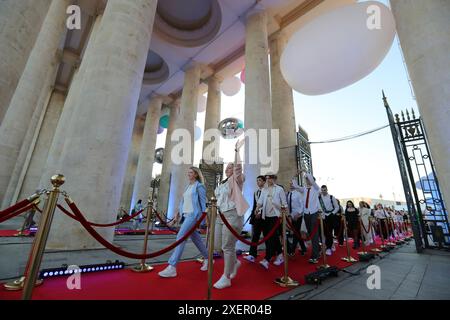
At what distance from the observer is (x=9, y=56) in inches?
126

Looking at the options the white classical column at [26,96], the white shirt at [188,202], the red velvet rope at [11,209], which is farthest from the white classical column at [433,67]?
the white classical column at [26,96]

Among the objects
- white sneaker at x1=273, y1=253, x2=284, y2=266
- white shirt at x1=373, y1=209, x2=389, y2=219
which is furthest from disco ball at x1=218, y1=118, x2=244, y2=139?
white sneaker at x1=273, y1=253, x2=284, y2=266

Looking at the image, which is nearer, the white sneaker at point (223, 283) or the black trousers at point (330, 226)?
the white sneaker at point (223, 283)

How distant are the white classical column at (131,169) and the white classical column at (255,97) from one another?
622 inches

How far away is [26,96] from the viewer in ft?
26.5

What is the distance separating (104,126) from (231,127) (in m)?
8.34

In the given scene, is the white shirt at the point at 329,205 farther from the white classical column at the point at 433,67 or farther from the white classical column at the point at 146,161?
the white classical column at the point at 146,161

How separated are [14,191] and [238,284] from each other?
16259 millimetres

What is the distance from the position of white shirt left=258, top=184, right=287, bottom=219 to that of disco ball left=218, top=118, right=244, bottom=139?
8346 mm

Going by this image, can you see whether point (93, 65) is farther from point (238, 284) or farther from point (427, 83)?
point (427, 83)

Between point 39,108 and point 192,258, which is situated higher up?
point 39,108

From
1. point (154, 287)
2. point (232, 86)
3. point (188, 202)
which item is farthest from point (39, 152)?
point (154, 287)

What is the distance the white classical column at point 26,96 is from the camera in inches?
294
